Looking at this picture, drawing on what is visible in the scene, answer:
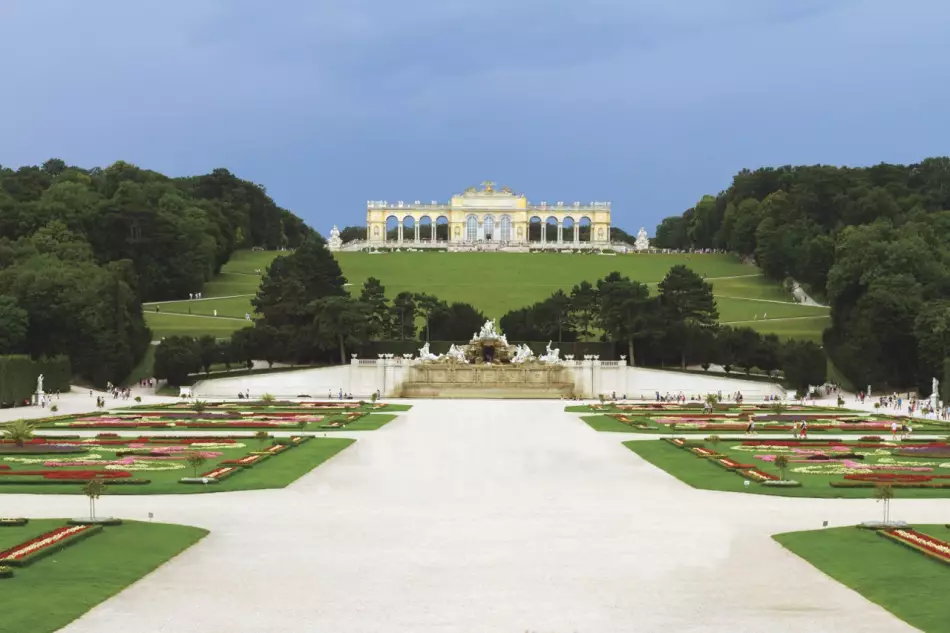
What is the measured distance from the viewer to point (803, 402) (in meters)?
52.3

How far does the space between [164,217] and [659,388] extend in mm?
36934

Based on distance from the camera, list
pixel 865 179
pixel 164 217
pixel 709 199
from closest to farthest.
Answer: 1. pixel 164 217
2. pixel 865 179
3. pixel 709 199

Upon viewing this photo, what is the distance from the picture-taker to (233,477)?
21.7 metres

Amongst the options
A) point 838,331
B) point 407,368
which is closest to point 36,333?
point 407,368

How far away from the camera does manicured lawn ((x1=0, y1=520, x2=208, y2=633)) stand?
10.9 meters

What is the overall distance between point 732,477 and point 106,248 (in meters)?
62.8

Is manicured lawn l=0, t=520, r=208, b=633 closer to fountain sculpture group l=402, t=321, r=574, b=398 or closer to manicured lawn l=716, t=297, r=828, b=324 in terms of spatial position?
fountain sculpture group l=402, t=321, r=574, b=398

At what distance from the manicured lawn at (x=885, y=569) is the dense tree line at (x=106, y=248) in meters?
44.9

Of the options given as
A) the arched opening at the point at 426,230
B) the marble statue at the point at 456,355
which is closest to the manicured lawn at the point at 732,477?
the marble statue at the point at 456,355

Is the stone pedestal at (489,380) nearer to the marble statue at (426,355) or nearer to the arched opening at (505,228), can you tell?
the marble statue at (426,355)

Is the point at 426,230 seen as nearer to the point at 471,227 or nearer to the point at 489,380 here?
the point at 471,227

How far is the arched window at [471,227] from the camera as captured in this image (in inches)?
4941

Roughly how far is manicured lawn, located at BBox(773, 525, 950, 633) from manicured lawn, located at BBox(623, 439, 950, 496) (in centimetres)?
378

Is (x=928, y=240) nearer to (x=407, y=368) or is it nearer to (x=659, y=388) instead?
(x=659, y=388)
